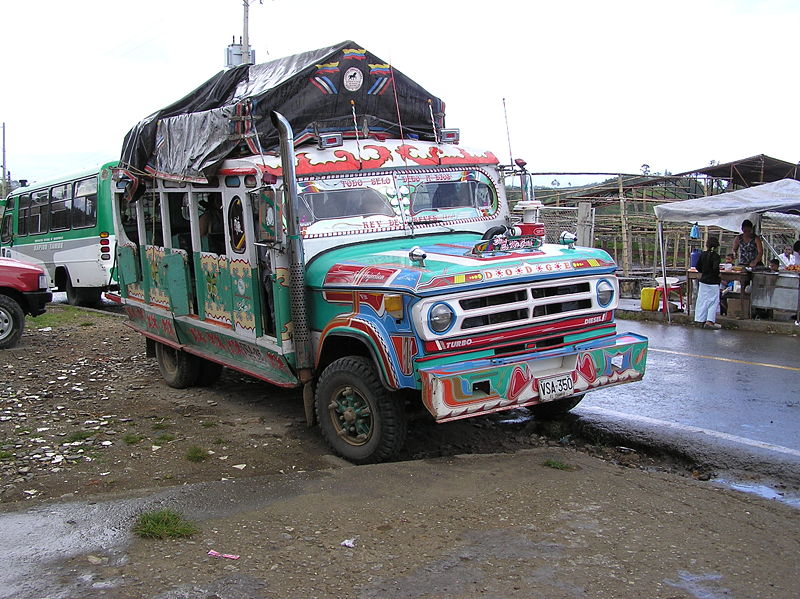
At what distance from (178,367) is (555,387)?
Answer: 483 cm

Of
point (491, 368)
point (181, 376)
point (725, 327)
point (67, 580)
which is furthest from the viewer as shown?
point (725, 327)

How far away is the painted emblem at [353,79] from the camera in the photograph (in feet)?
24.8

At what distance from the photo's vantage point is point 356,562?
4031 millimetres

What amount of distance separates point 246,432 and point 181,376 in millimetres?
2120

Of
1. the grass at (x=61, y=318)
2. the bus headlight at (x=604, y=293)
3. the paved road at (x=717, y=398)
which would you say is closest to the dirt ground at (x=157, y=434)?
the paved road at (x=717, y=398)

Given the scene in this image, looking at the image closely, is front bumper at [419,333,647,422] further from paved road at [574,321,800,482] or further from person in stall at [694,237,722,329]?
person in stall at [694,237,722,329]

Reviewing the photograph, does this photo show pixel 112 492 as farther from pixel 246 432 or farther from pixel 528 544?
pixel 528 544

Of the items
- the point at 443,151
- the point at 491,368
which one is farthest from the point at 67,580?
the point at 443,151

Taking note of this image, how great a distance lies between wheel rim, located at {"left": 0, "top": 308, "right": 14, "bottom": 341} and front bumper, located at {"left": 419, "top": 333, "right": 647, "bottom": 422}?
29.1 feet

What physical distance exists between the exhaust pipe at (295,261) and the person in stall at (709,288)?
31.2 ft

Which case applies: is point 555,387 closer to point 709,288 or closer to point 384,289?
point 384,289

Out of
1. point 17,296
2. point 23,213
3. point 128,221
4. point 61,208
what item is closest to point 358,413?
point 128,221

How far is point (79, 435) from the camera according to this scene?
6.94 m

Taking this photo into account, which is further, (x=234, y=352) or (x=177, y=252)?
(x=177, y=252)
